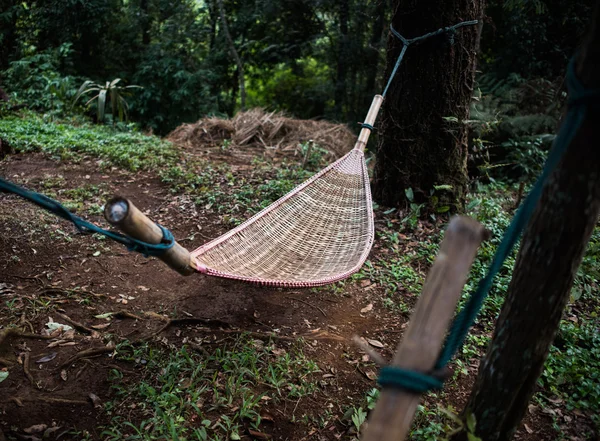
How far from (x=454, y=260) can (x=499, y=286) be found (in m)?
1.77

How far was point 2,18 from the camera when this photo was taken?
278 inches

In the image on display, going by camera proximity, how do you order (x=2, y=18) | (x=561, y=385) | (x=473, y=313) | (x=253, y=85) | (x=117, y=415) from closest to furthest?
1. (x=473, y=313)
2. (x=117, y=415)
3. (x=561, y=385)
4. (x=2, y=18)
5. (x=253, y=85)

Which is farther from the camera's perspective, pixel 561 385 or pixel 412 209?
pixel 412 209

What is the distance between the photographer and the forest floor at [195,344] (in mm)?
1671

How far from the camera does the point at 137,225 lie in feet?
4.37

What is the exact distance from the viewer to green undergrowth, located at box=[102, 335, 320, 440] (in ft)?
5.34

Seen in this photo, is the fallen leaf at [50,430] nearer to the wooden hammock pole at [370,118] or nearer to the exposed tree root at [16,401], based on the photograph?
the exposed tree root at [16,401]

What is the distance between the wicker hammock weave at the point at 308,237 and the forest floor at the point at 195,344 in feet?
0.93

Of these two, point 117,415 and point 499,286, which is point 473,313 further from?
point 499,286

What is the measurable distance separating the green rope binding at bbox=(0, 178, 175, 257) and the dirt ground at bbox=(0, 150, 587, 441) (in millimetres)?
728

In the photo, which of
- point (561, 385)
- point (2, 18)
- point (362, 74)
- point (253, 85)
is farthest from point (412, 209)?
point (2, 18)

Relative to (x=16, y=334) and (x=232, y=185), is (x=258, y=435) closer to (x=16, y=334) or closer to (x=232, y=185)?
(x=16, y=334)

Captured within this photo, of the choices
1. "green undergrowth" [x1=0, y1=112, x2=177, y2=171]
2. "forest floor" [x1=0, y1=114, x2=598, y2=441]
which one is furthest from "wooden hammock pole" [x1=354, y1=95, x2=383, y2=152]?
"green undergrowth" [x1=0, y1=112, x2=177, y2=171]

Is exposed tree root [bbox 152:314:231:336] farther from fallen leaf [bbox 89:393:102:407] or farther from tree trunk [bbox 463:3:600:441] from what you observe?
tree trunk [bbox 463:3:600:441]
